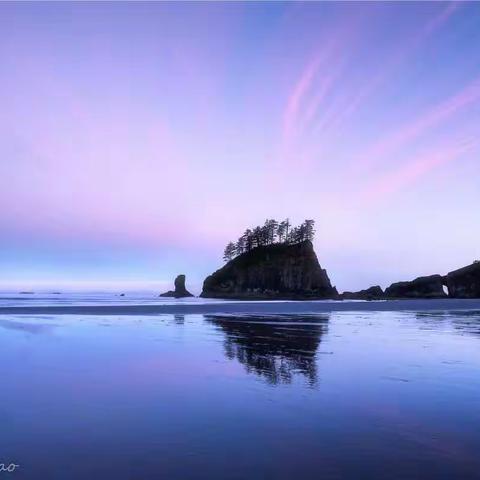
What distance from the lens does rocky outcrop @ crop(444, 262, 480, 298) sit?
137 meters

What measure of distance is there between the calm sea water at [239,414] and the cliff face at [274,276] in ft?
433

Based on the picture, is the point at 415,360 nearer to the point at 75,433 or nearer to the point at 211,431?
the point at 211,431

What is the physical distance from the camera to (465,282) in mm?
139500

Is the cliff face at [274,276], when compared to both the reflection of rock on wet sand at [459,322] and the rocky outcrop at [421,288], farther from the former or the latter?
the reflection of rock on wet sand at [459,322]

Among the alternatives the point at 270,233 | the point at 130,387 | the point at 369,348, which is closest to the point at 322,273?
the point at 270,233

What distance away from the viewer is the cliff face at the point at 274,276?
500 feet

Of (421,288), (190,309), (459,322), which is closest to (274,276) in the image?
(421,288)

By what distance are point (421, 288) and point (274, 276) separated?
49267 millimetres

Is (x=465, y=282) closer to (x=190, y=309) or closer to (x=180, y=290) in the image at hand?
(x=180, y=290)

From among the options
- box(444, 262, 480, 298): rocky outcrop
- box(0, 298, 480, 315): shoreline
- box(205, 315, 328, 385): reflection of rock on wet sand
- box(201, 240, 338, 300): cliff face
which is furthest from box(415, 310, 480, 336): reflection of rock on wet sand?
box(444, 262, 480, 298): rocky outcrop

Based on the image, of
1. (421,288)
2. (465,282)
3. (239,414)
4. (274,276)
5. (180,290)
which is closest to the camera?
(239,414)

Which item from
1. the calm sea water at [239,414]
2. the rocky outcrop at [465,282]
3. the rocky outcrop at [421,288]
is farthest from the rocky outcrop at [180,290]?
the calm sea water at [239,414]

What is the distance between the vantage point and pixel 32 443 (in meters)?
6.88

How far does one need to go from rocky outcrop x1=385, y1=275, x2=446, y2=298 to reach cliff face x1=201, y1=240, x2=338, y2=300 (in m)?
21.2
